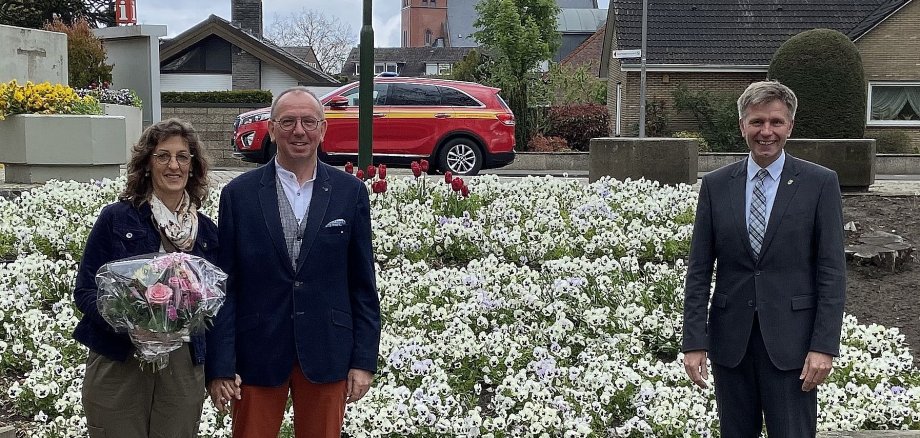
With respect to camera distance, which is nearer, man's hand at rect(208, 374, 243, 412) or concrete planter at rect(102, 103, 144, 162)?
man's hand at rect(208, 374, 243, 412)

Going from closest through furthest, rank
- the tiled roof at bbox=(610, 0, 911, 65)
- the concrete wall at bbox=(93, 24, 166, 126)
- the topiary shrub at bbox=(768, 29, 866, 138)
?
the topiary shrub at bbox=(768, 29, 866, 138), the concrete wall at bbox=(93, 24, 166, 126), the tiled roof at bbox=(610, 0, 911, 65)

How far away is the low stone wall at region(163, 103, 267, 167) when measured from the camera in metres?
26.3

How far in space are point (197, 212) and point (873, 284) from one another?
6584 millimetres

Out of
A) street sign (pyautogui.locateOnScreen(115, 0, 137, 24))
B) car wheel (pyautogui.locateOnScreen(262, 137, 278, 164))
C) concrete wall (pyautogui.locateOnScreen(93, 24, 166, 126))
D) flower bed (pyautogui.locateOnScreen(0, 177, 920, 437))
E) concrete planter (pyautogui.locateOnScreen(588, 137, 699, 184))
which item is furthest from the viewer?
street sign (pyautogui.locateOnScreen(115, 0, 137, 24))

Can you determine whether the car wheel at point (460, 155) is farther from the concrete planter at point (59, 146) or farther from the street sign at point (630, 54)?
the street sign at point (630, 54)

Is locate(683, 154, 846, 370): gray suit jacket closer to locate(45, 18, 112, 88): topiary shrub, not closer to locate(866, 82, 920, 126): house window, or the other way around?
locate(45, 18, 112, 88): topiary shrub

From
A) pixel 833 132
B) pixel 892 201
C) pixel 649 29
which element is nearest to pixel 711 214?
pixel 892 201

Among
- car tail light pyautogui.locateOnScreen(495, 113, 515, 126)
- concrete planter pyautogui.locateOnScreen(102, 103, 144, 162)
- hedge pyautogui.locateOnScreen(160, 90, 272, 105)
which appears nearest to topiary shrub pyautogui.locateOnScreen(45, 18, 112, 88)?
concrete planter pyautogui.locateOnScreen(102, 103, 144, 162)

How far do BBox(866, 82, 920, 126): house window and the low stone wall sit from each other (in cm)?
1890

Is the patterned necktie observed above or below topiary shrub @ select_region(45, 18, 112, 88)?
below

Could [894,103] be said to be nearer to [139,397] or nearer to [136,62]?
[136,62]

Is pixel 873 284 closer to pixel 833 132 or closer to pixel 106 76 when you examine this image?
pixel 833 132

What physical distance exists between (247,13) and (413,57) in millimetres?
65255

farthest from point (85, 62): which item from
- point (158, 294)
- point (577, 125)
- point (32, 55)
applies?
point (158, 294)
